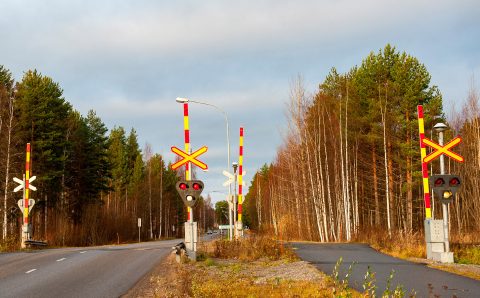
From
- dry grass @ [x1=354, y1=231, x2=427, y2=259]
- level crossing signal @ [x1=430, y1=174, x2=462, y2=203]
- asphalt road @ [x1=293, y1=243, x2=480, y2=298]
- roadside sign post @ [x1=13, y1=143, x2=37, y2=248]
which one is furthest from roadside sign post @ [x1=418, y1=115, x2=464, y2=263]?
roadside sign post @ [x1=13, y1=143, x2=37, y2=248]

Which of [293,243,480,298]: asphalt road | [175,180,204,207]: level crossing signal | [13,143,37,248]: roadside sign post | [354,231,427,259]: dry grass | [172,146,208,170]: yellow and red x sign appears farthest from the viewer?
[13,143,37,248]: roadside sign post

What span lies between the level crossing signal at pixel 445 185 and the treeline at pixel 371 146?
18.9 metres

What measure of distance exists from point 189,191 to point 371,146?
100 feet

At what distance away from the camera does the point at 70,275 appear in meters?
14.2

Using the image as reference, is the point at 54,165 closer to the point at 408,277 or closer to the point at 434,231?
the point at 434,231

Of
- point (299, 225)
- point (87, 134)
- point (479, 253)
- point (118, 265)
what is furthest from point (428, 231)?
point (87, 134)

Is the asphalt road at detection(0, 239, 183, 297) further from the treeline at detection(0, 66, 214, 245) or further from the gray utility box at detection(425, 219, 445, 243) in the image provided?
the treeline at detection(0, 66, 214, 245)

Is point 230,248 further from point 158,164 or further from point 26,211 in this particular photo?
point 158,164

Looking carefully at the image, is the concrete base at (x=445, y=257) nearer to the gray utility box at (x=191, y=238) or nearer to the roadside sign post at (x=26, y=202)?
the gray utility box at (x=191, y=238)

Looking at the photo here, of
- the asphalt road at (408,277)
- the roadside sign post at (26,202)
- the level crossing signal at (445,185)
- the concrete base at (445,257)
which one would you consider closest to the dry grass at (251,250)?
the asphalt road at (408,277)

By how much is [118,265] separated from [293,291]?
921 centimetres

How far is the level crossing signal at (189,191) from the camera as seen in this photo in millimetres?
15133

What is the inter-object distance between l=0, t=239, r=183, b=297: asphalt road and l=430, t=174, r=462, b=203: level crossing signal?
8999 mm

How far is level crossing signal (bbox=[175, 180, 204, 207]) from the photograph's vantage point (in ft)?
49.6
